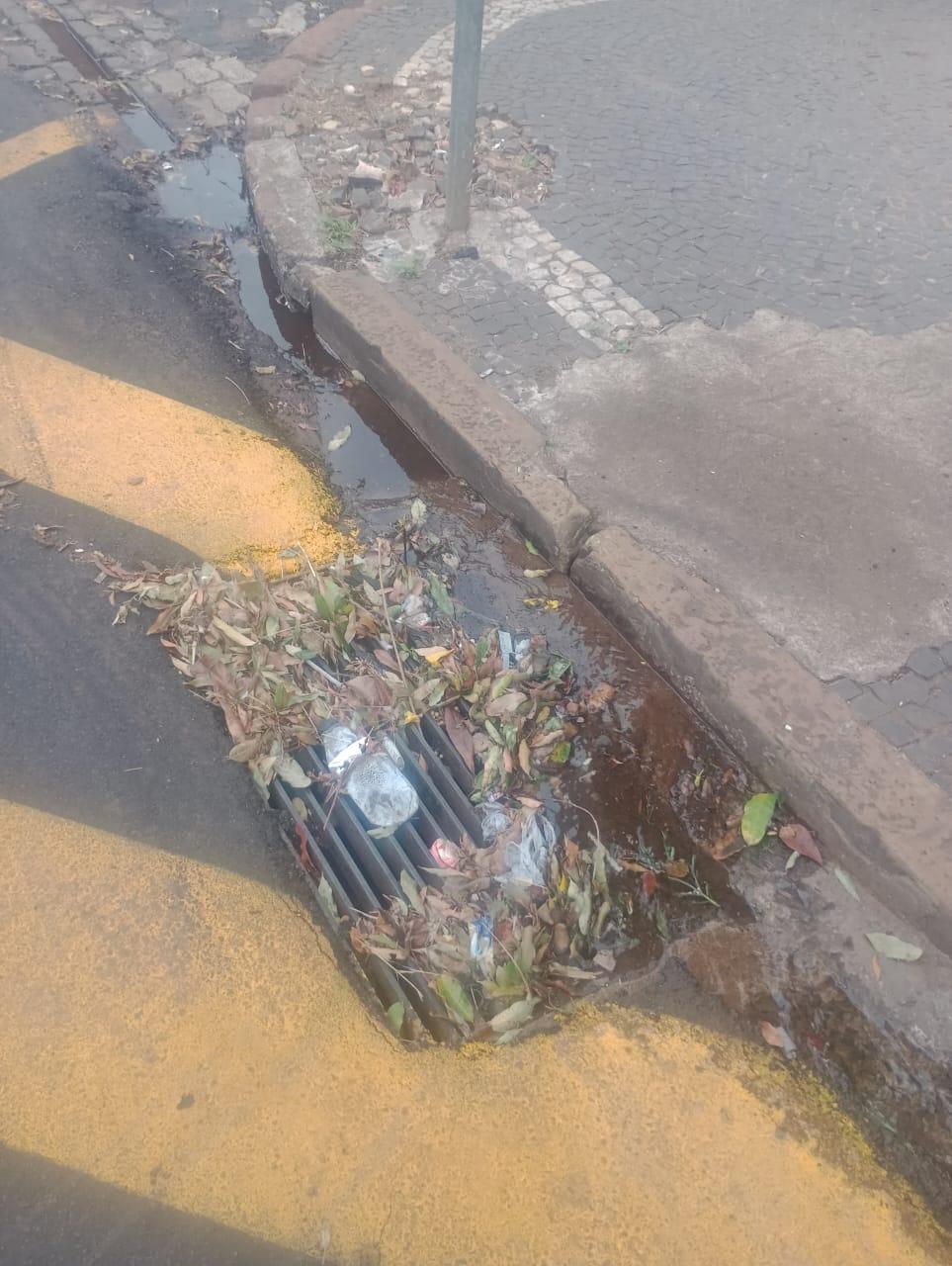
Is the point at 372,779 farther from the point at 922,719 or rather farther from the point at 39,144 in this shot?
the point at 39,144

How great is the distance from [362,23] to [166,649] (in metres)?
6.60

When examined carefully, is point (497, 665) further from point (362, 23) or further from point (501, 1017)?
point (362, 23)

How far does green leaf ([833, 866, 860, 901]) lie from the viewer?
2.68m

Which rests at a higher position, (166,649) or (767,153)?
(767,153)

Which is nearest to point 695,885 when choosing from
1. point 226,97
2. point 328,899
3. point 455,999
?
point 455,999

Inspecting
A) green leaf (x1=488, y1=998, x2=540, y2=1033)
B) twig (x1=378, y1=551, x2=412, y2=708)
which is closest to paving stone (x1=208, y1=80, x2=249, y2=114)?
twig (x1=378, y1=551, x2=412, y2=708)

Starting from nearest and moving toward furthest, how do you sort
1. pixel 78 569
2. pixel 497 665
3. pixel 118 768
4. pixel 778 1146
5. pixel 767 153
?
pixel 778 1146 < pixel 118 768 < pixel 497 665 < pixel 78 569 < pixel 767 153

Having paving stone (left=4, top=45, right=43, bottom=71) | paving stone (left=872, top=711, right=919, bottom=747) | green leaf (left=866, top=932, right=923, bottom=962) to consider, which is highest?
paving stone (left=4, top=45, right=43, bottom=71)

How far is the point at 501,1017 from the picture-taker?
2389mm

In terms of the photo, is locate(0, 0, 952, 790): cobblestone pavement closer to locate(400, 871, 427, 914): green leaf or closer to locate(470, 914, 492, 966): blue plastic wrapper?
locate(470, 914, 492, 966): blue plastic wrapper

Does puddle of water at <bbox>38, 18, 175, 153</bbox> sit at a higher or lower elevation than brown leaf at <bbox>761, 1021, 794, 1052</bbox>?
higher

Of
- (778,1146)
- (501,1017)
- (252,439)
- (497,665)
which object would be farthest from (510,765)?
(252,439)

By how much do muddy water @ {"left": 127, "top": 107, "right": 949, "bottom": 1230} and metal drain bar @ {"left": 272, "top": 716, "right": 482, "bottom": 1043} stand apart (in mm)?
364

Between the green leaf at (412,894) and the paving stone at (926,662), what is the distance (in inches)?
78.6
